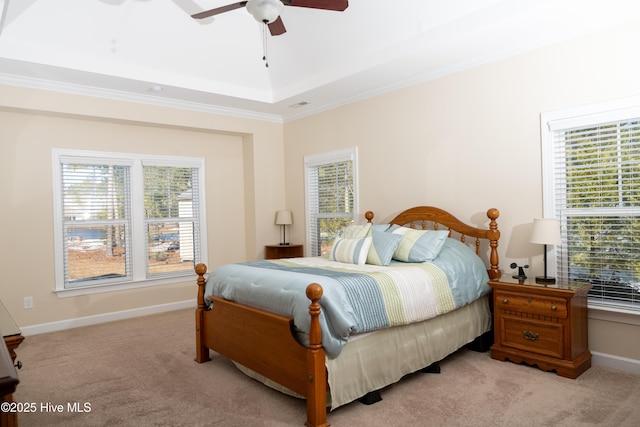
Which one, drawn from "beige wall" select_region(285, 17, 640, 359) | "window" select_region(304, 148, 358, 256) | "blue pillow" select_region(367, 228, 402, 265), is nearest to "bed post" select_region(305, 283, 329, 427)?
"blue pillow" select_region(367, 228, 402, 265)

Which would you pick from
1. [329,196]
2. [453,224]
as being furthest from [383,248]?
[329,196]

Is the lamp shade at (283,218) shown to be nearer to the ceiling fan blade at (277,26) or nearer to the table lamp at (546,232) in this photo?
the ceiling fan blade at (277,26)

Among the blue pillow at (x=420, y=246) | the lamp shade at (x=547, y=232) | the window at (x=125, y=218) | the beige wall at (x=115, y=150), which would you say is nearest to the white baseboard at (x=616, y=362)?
the lamp shade at (x=547, y=232)

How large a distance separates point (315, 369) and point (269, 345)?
0.50m

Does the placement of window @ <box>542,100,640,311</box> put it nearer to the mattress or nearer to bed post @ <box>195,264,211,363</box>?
the mattress

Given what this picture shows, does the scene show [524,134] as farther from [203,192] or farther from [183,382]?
[203,192]

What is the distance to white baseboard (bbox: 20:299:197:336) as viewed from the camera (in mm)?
4621

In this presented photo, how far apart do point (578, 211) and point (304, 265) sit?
2.22m

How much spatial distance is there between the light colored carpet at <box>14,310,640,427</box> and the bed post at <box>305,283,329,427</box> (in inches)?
5.2

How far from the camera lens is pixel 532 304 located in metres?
3.26

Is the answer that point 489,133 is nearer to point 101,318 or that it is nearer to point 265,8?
point 265,8

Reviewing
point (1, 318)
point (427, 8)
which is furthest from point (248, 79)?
point (1, 318)

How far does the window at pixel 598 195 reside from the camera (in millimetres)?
3197

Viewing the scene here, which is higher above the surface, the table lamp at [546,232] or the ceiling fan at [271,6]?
the ceiling fan at [271,6]
